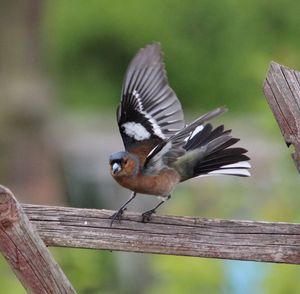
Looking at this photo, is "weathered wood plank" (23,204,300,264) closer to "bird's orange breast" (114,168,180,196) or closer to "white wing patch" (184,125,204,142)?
"white wing patch" (184,125,204,142)

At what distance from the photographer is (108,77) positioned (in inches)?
511

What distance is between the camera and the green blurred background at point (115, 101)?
5.27 metres

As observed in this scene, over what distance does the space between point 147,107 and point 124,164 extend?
8.3 inches

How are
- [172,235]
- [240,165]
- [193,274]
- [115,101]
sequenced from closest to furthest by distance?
[172,235] < [240,165] < [193,274] < [115,101]

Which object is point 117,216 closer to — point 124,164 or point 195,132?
point 195,132

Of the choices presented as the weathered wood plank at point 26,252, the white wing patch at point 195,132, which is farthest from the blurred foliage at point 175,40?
the weathered wood plank at point 26,252

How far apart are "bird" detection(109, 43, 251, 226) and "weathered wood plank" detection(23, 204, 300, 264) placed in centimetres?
54

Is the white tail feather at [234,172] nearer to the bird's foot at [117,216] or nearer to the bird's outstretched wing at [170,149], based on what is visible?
the bird's outstretched wing at [170,149]

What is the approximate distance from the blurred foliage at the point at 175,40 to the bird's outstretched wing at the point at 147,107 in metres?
7.95

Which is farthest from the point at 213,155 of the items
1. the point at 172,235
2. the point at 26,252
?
the point at 26,252

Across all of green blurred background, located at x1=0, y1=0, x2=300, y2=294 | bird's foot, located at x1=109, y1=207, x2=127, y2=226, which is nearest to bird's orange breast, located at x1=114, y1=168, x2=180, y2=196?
bird's foot, located at x1=109, y1=207, x2=127, y2=226

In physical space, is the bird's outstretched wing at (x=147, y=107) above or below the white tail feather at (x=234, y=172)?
above

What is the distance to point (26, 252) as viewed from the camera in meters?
2.65

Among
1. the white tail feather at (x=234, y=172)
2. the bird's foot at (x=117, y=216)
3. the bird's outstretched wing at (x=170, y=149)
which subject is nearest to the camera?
the bird's foot at (x=117, y=216)
